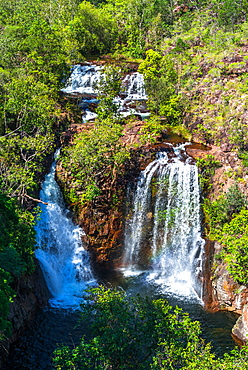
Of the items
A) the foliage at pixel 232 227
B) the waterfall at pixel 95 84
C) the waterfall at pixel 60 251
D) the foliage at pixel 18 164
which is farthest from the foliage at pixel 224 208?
the waterfall at pixel 95 84

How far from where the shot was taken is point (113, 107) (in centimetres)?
3008

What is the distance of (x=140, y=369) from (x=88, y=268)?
1146cm

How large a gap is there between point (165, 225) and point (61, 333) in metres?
9.82

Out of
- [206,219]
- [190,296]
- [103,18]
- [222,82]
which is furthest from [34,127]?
[103,18]

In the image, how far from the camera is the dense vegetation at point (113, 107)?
1351cm

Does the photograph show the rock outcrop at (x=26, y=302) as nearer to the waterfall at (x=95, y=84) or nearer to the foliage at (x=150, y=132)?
the foliage at (x=150, y=132)

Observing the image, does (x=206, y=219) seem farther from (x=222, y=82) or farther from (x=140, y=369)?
(x=222, y=82)

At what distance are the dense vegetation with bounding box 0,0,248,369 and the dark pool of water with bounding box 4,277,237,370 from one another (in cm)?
148

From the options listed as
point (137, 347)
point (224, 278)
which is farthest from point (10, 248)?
point (224, 278)

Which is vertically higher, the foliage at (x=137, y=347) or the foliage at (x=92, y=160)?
the foliage at (x=92, y=160)

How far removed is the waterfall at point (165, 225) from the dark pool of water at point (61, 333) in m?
2.86

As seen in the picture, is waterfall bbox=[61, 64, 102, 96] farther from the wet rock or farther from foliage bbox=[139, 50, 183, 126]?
the wet rock

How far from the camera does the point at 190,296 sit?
20.8 m

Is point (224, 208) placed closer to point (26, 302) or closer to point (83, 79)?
point (26, 302)
